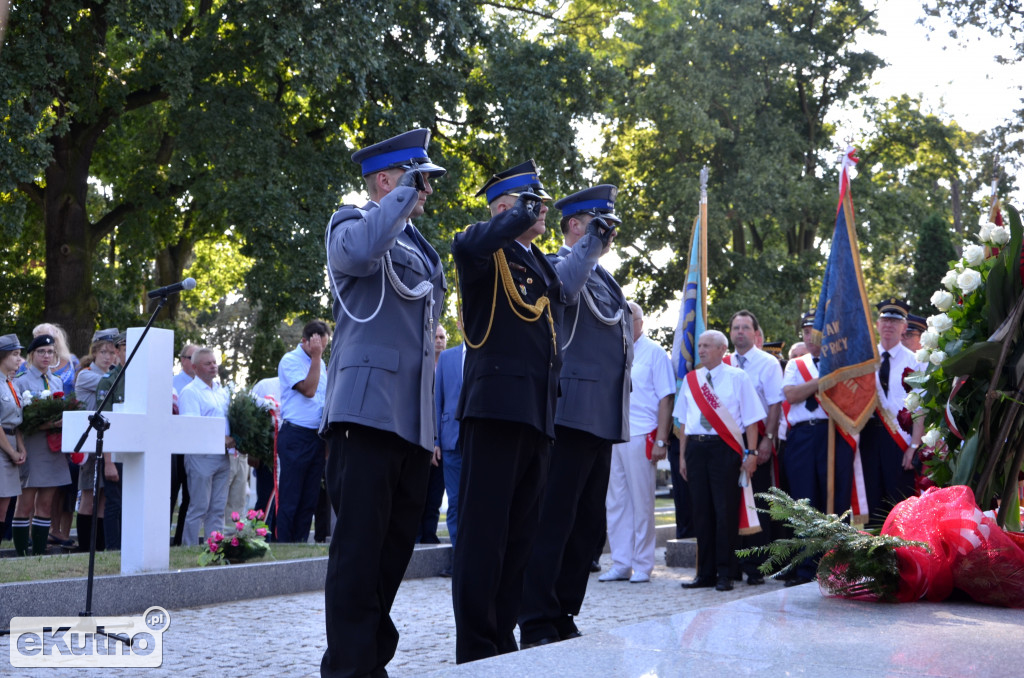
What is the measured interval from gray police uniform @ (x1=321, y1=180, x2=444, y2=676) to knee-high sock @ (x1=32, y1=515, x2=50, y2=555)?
713 centimetres

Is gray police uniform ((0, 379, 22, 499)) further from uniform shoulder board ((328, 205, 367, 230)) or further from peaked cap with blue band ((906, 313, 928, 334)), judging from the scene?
peaked cap with blue band ((906, 313, 928, 334))

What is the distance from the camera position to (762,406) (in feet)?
31.6

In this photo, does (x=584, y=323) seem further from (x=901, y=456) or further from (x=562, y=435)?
(x=901, y=456)

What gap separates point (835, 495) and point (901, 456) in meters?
0.67

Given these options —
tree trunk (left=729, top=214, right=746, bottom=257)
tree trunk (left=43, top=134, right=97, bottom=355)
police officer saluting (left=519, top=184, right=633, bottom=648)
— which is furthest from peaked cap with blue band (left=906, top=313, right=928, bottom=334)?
tree trunk (left=729, top=214, right=746, bottom=257)

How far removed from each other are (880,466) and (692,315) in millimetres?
2605

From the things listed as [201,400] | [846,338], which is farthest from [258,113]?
[846,338]

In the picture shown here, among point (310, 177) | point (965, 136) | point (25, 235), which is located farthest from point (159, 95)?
point (965, 136)

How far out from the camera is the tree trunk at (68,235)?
65.8ft

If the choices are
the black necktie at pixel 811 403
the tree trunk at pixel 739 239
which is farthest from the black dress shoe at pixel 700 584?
the tree trunk at pixel 739 239

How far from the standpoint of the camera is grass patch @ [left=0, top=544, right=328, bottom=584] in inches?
289

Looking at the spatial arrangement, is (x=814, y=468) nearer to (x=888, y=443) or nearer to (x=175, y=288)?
(x=888, y=443)

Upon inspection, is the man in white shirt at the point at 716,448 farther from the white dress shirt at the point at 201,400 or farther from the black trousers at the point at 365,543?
the black trousers at the point at 365,543

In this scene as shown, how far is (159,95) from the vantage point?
795 inches
